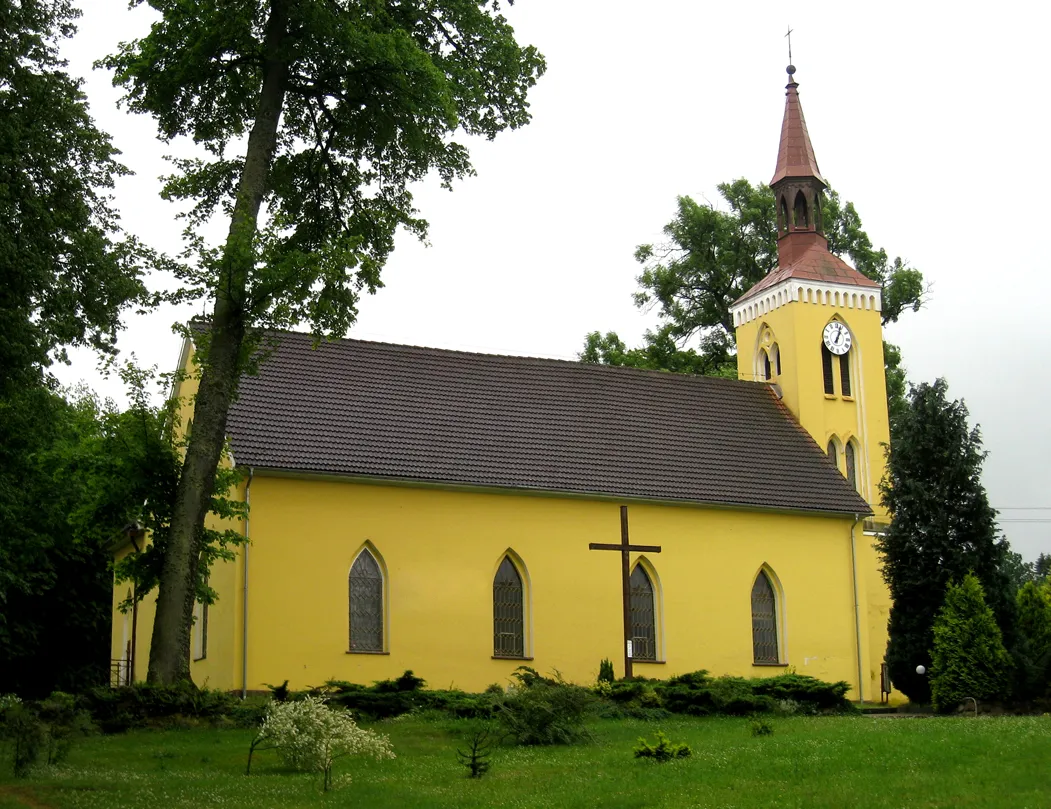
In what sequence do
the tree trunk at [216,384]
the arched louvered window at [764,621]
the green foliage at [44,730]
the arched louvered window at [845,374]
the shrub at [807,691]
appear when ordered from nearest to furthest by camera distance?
the green foliage at [44,730] < the tree trunk at [216,384] < the shrub at [807,691] < the arched louvered window at [764,621] < the arched louvered window at [845,374]

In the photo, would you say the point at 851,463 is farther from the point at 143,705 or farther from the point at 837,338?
the point at 143,705

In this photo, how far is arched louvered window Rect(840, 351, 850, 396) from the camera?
3447 cm

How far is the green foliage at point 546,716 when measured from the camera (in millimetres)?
16906

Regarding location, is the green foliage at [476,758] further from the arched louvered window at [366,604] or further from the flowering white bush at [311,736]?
the arched louvered window at [366,604]

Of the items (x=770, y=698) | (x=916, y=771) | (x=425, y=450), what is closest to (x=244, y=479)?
(x=425, y=450)

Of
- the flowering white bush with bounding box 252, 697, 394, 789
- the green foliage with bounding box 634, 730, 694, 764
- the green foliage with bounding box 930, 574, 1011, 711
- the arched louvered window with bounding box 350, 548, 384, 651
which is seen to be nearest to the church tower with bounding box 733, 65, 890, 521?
the green foliage with bounding box 930, 574, 1011, 711

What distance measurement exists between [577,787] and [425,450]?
47.5 feet

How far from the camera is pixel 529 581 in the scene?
27016 mm

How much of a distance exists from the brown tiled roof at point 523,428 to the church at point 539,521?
0.18ft

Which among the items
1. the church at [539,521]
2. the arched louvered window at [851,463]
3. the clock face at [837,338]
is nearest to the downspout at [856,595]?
the church at [539,521]

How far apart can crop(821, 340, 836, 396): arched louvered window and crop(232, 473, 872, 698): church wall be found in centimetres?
503

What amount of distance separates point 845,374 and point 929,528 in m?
9.23

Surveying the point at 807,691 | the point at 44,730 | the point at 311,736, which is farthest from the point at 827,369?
the point at 44,730

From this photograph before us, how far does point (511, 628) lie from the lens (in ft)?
88.1
